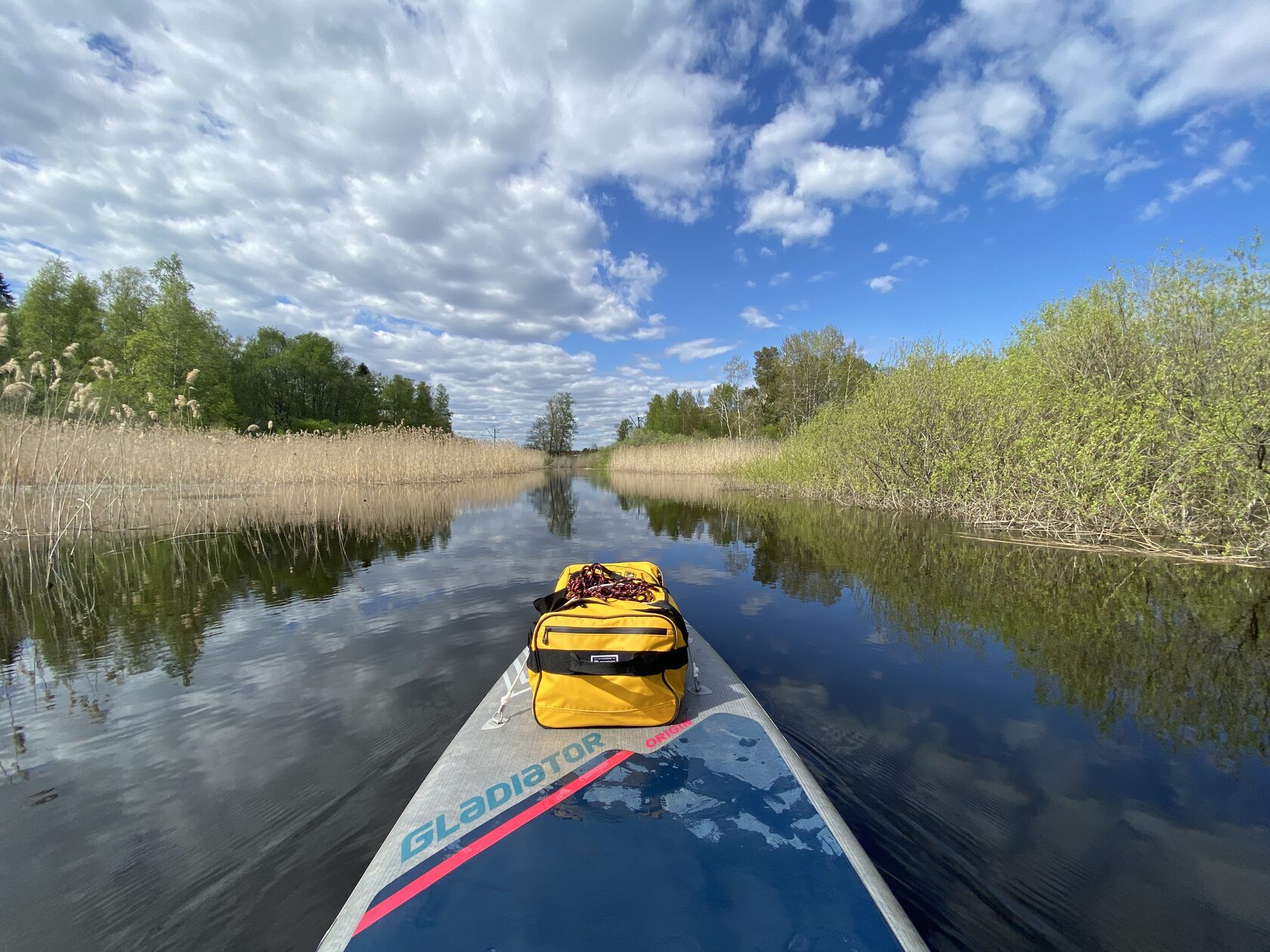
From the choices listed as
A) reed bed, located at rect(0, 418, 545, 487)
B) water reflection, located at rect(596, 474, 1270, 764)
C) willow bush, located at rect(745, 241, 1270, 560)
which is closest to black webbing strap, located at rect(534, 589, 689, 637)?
water reflection, located at rect(596, 474, 1270, 764)

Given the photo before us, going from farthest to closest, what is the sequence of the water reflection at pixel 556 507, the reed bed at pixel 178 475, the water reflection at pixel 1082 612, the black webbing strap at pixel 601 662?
the water reflection at pixel 556 507 → the reed bed at pixel 178 475 → the water reflection at pixel 1082 612 → the black webbing strap at pixel 601 662

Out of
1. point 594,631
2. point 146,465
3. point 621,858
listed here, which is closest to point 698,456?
point 146,465

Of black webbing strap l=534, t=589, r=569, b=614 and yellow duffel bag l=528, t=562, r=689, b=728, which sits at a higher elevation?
black webbing strap l=534, t=589, r=569, b=614

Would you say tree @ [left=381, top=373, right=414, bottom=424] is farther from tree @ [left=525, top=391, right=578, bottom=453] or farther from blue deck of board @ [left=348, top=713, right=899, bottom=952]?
blue deck of board @ [left=348, top=713, right=899, bottom=952]

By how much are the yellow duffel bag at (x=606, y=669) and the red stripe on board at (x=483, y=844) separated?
243mm

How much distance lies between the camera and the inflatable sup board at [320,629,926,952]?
3.89 feet

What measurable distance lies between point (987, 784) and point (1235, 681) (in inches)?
87.3

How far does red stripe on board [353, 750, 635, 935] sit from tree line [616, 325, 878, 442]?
853 inches

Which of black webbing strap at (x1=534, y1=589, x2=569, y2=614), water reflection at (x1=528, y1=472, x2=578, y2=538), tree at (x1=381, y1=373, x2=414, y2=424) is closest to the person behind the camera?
black webbing strap at (x1=534, y1=589, x2=569, y2=614)

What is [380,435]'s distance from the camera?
18547 millimetres

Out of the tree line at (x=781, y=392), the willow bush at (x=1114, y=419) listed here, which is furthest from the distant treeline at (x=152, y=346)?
the tree line at (x=781, y=392)

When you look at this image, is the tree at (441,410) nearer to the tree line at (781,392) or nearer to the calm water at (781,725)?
the tree line at (781,392)

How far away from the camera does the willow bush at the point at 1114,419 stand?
4957mm

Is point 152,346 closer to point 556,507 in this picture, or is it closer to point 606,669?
point 556,507
